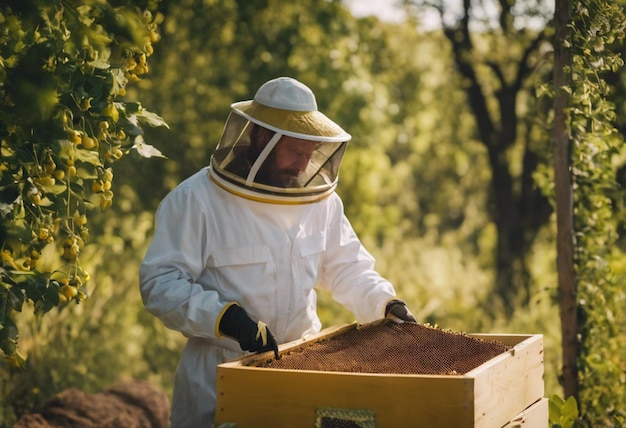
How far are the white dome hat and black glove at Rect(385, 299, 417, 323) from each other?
758mm

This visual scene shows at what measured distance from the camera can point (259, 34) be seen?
10672 mm

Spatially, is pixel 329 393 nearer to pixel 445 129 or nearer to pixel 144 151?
pixel 144 151

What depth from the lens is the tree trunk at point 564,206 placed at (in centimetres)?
450

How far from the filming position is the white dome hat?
3697 mm

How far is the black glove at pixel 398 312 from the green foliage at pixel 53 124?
1288 mm

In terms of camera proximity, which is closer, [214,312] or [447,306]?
[214,312]

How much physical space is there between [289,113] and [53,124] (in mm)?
1229

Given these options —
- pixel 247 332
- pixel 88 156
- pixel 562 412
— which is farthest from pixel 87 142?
pixel 562 412

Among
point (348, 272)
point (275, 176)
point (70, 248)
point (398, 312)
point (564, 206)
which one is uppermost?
point (275, 176)

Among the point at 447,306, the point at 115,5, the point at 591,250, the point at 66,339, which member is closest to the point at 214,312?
the point at 115,5

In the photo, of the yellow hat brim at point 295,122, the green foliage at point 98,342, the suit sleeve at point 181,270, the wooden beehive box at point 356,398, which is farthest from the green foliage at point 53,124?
the green foliage at point 98,342

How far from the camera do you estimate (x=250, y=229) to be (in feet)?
12.5

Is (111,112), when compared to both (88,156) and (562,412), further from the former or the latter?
(562,412)

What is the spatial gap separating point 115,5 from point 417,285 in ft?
24.0
